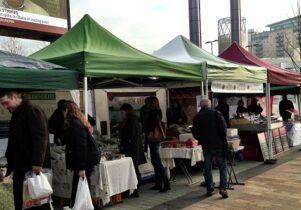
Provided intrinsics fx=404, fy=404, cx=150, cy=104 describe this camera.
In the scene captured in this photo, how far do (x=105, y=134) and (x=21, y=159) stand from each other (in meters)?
5.15

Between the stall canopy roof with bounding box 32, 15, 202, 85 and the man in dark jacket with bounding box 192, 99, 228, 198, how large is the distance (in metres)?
0.83

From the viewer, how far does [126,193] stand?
686cm

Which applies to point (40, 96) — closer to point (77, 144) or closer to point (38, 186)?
point (77, 144)

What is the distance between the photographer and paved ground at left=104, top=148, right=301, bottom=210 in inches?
243

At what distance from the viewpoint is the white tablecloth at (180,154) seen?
7289 millimetres

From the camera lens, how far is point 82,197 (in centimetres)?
481

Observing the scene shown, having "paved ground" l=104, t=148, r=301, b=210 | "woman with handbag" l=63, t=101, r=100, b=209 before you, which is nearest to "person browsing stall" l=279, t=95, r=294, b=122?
"paved ground" l=104, t=148, r=301, b=210

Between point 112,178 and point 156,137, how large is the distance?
1293mm

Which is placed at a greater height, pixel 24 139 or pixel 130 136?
pixel 24 139

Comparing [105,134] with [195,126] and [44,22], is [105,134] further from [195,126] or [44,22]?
[44,22]

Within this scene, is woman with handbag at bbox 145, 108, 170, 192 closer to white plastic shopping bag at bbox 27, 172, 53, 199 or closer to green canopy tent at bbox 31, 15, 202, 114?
green canopy tent at bbox 31, 15, 202, 114

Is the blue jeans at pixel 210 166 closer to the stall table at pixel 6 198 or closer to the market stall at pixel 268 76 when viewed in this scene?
the stall table at pixel 6 198

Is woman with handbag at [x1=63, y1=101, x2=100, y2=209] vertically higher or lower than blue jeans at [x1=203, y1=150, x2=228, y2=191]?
higher

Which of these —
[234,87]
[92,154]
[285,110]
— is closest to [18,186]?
[92,154]
